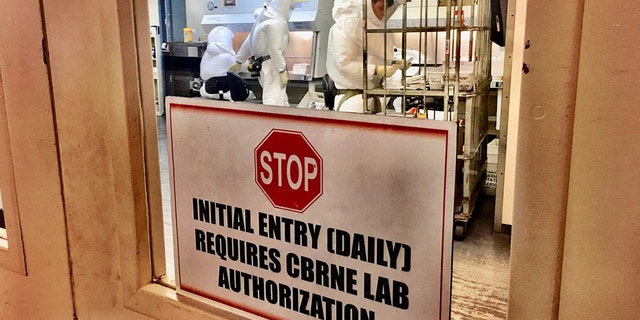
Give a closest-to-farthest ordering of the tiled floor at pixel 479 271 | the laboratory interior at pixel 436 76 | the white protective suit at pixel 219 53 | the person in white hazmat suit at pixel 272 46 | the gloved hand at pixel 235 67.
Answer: the tiled floor at pixel 479 271
the laboratory interior at pixel 436 76
the person in white hazmat suit at pixel 272 46
the gloved hand at pixel 235 67
the white protective suit at pixel 219 53

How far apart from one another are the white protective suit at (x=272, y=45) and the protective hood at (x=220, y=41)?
88cm

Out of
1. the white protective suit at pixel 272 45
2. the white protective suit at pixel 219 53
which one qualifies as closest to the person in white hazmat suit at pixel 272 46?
the white protective suit at pixel 272 45

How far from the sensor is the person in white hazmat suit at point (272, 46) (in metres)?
5.32

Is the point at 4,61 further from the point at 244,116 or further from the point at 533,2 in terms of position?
the point at 533,2

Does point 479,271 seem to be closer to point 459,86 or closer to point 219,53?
point 459,86

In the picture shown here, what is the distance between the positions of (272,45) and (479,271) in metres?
3.42

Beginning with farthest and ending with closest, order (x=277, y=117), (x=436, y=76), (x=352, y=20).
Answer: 1. (x=352, y=20)
2. (x=436, y=76)
3. (x=277, y=117)

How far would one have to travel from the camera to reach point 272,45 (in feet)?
17.6

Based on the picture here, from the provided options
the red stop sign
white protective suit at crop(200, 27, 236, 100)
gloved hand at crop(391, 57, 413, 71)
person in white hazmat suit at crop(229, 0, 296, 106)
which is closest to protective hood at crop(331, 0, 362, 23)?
gloved hand at crop(391, 57, 413, 71)

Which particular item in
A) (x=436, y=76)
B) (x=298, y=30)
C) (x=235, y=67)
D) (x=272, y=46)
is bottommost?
(x=235, y=67)

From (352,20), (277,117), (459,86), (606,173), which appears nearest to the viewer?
(606,173)

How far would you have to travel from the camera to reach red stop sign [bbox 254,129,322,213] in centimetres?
108

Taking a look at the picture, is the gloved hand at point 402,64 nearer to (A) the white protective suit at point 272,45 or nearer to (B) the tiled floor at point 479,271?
(B) the tiled floor at point 479,271

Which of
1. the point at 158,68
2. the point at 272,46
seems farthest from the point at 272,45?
the point at 158,68
